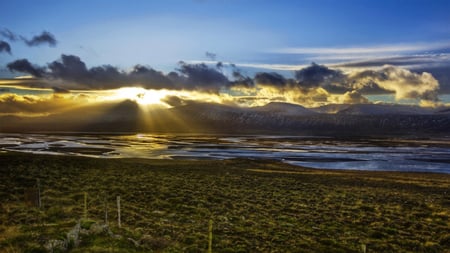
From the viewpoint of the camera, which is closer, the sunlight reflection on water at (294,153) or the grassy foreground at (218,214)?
the grassy foreground at (218,214)

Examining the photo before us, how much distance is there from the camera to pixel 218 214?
22.2 metres

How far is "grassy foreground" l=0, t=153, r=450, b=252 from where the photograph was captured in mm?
15055

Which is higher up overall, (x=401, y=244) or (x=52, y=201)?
(x=52, y=201)

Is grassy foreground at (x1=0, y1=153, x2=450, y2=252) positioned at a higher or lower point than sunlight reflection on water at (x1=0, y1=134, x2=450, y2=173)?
higher

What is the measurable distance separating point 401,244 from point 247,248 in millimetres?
7537

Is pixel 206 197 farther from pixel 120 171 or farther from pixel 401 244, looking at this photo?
pixel 120 171

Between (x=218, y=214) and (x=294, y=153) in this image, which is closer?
(x=218, y=214)

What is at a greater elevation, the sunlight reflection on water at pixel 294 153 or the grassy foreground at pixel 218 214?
the grassy foreground at pixel 218 214

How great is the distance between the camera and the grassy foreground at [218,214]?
49.4 feet

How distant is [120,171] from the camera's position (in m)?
41.4

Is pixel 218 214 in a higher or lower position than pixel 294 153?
higher

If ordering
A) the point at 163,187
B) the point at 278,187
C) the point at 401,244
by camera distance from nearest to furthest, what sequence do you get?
the point at 401,244 → the point at 163,187 → the point at 278,187

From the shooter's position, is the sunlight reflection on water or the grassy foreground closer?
the grassy foreground

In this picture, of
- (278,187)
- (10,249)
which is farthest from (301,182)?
(10,249)
